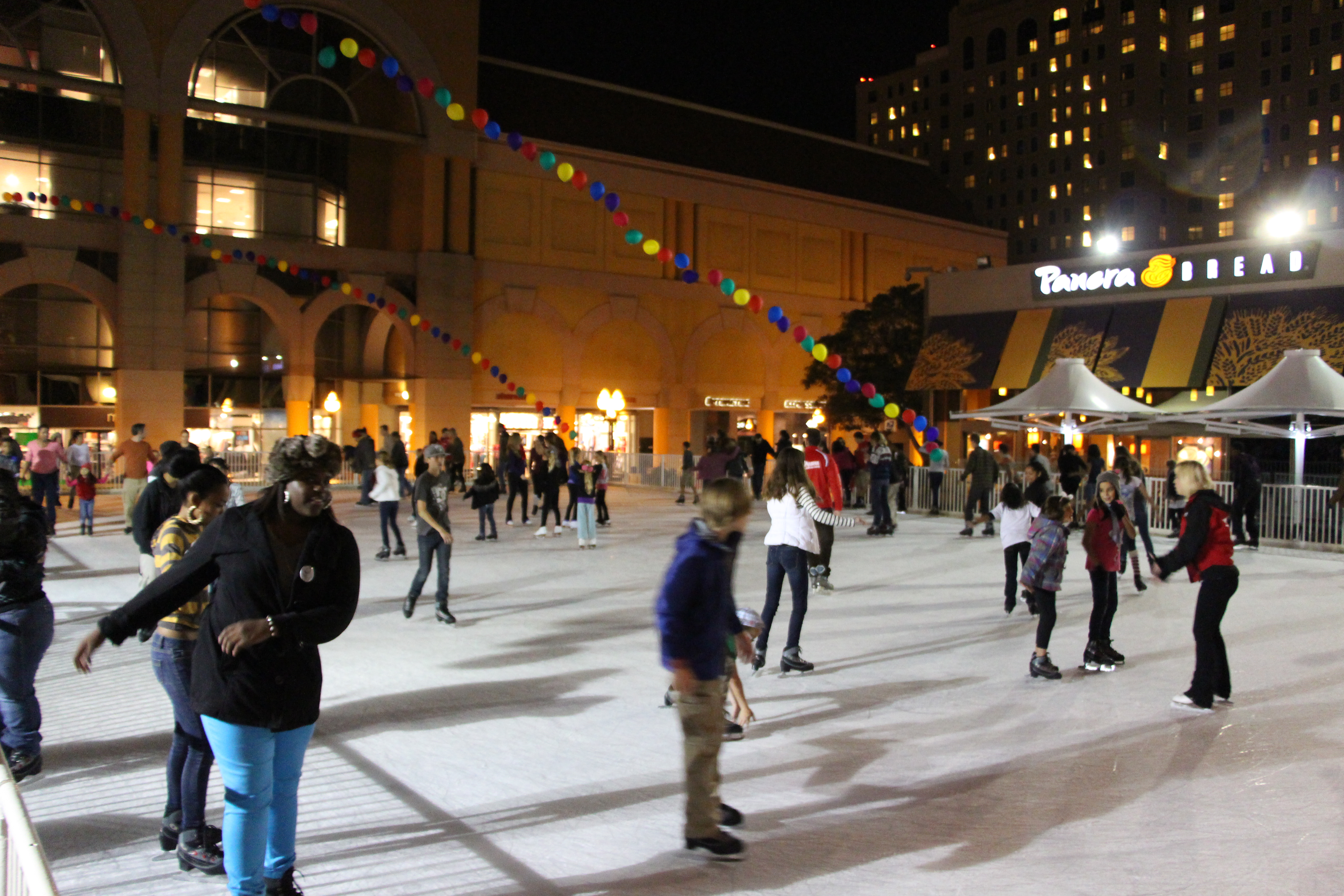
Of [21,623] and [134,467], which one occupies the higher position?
[134,467]

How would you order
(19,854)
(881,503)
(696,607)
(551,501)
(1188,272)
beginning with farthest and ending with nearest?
(1188,272) → (881,503) → (551,501) → (696,607) → (19,854)

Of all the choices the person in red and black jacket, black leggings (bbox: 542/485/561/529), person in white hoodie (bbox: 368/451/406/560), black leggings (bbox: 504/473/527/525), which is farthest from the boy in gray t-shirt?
black leggings (bbox: 504/473/527/525)

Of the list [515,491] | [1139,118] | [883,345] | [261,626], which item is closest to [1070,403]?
[515,491]

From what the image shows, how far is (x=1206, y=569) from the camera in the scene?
6.77 metres

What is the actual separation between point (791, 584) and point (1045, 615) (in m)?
1.93

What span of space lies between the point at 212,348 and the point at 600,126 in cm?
1620

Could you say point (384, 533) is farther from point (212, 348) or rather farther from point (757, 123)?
point (757, 123)

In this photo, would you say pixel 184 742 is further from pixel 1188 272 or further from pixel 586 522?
pixel 1188 272

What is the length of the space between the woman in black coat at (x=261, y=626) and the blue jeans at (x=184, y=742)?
2.64 ft

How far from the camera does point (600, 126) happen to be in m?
39.1

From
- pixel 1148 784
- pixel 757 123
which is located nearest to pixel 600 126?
pixel 757 123

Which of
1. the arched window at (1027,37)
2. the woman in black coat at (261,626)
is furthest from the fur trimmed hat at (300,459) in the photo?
the arched window at (1027,37)

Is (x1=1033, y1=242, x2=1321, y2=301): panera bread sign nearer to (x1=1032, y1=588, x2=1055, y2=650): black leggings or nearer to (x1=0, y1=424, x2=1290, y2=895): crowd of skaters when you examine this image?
(x1=0, y1=424, x2=1290, y2=895): crowd of skaters

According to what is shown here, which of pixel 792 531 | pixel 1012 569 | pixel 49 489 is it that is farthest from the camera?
pixel 49 489
